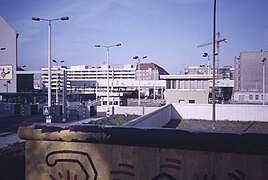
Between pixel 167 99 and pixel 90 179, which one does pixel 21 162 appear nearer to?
pixel 90 179

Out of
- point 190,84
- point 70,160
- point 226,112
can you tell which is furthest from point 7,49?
point 70,160

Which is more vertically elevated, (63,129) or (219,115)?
(63,129)

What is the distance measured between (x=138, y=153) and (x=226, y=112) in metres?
24.6

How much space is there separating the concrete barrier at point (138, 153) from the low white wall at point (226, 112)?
79.8 ft

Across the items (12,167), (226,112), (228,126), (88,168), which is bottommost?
(228,126)

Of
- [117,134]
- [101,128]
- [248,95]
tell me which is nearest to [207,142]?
[117,134]

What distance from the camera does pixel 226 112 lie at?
26797mm

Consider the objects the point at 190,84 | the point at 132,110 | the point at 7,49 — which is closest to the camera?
the point at 132,110

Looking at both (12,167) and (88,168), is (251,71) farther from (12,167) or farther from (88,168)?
(88,168)

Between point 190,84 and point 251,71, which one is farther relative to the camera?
point 251,71

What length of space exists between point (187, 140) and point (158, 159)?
21.6 inches

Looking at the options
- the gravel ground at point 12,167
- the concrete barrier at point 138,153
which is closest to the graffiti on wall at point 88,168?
the concrete barrier at point 138,153

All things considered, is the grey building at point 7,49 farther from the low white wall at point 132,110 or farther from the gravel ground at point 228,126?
the gravel ground at point 228,126

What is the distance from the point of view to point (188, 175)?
380 cm
